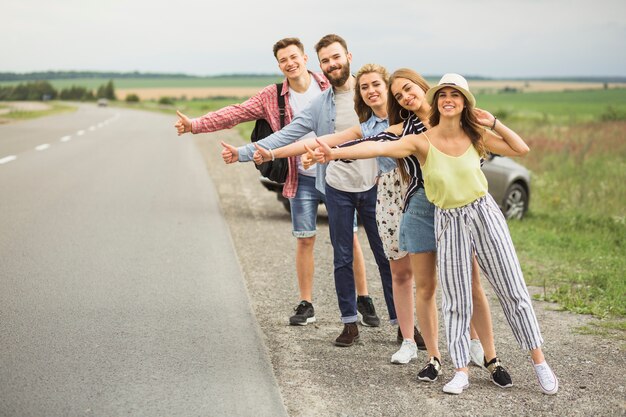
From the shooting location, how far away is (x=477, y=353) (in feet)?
16.7

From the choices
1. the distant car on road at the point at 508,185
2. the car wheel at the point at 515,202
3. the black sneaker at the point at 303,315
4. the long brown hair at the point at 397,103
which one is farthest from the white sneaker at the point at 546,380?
the car wheel at the point at 515,202

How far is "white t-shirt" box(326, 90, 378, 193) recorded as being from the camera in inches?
218

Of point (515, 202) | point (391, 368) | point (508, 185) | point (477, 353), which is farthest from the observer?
point (515, 202)

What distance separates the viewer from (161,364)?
16.0 ft

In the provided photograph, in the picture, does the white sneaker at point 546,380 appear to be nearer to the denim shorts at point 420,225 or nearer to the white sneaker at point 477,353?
the white sneaker at point 477,353

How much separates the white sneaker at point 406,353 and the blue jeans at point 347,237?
0.50 metres

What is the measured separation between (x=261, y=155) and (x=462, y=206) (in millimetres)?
1435

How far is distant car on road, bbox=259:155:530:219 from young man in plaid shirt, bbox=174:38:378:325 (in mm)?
5892

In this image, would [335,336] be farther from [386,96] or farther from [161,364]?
[386,96]

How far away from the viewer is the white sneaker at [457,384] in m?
4.50

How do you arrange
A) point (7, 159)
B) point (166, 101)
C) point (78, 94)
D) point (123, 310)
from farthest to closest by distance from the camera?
point (78, 94), point (166, 101), point (7, 159), point (123, 310)

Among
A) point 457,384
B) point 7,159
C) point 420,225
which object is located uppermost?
point 420,225

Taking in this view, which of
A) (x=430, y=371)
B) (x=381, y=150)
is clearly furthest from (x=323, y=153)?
(x=430, y=371)

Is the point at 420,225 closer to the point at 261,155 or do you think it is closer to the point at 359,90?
the point at 359,90
